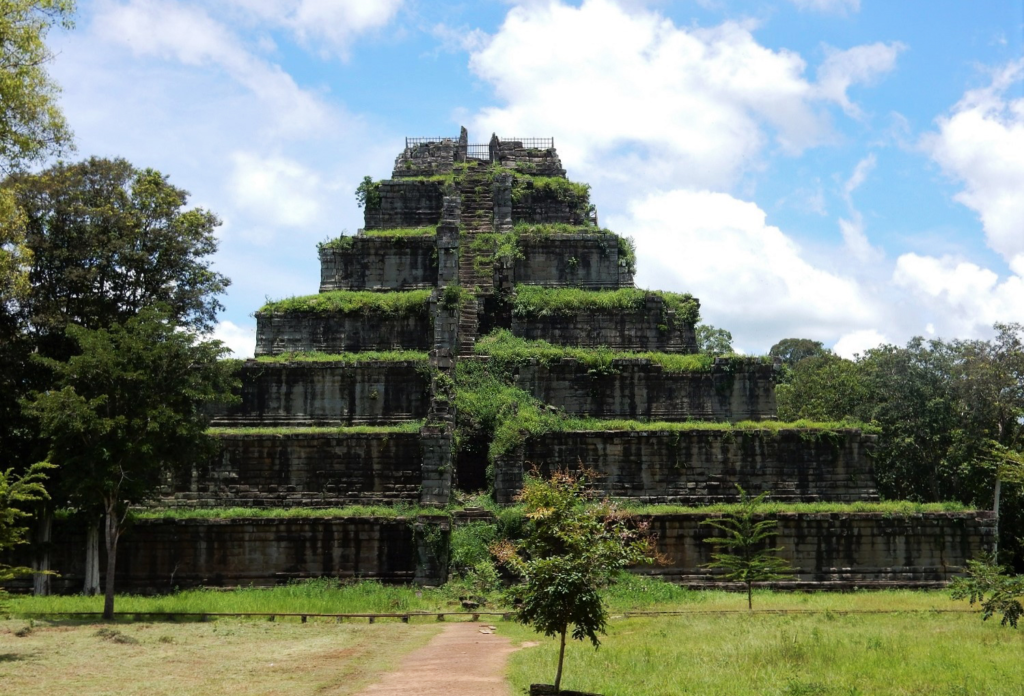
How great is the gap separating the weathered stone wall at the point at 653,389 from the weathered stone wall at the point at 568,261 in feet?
17.4

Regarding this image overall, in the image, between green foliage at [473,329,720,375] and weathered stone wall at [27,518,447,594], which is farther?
green foliage at [473,329,720,375]

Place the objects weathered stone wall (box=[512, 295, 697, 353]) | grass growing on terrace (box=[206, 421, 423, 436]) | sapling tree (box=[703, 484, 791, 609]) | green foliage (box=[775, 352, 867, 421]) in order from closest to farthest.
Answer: sapling tree (box=[703, 484, 791, 609])
grass growing on terrace (box=[206, 421, 423, 436])
weathered stone wall (box=[512, 295, 697, 353])
green foliage (box=[775, 352, 867, 421])

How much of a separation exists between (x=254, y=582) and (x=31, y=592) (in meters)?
6.24

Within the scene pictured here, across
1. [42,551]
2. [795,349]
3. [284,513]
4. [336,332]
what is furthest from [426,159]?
[795,349]

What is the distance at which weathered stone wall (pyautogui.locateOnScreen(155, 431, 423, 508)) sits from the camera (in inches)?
1102

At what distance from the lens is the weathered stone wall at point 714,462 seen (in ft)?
93.1

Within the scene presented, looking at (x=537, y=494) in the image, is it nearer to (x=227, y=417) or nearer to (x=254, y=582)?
(x=254, y=582)

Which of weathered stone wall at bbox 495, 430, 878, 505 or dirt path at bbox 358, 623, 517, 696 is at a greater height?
weathered stone wall at bbox 495, 430, 878, 505

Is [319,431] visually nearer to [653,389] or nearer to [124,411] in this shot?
[124,411]

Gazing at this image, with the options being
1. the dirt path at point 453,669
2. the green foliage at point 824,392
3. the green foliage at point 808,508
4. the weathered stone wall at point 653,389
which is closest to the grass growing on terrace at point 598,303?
the weathered stone wall at point 653,389

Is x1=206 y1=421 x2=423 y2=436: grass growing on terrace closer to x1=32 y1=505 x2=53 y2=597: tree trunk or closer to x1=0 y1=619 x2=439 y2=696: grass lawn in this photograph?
x1=32 y1=505 x2=53 y2=597: tree trunk

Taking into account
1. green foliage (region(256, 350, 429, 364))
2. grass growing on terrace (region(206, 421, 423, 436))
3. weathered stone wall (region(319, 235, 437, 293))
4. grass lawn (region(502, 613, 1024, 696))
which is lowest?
Result: grass lawn (region(502, 613, 1024, 696))

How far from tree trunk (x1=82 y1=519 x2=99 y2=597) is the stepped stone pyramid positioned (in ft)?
3.12

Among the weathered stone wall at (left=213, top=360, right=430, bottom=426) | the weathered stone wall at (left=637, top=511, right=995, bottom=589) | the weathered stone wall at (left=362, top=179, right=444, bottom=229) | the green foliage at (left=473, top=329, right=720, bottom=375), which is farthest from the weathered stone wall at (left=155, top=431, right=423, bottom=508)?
the weathered stone wall at (left=362, top=179, right=444, bottom=229)
